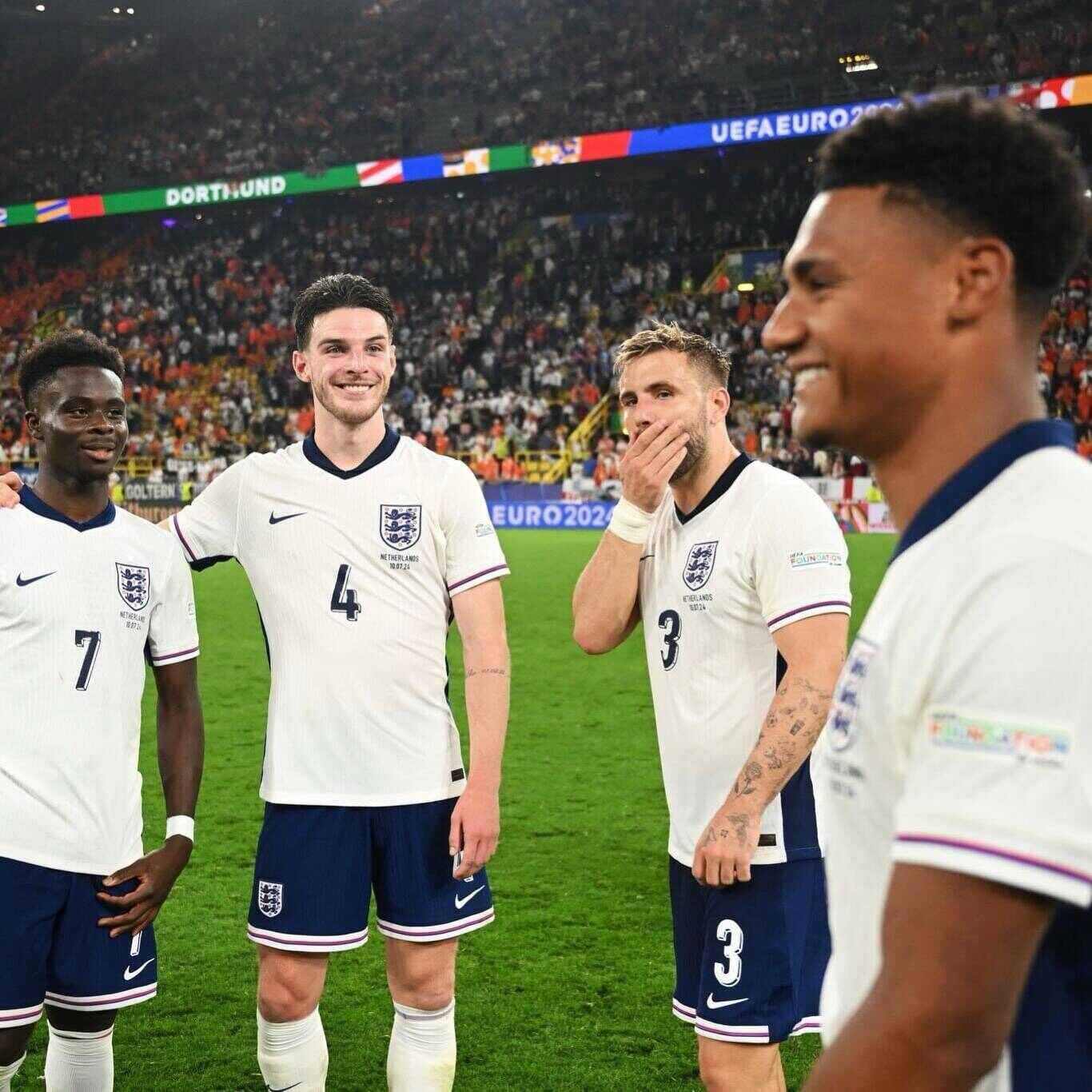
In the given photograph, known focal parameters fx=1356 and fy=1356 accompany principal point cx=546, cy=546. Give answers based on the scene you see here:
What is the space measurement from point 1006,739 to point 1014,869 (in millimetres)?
105

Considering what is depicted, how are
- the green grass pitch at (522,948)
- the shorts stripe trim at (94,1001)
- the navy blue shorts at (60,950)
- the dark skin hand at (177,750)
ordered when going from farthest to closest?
the green grass pitch at (522,948) → the dark skin hand at (177,750) → the shorts stripe trim at (94,1001) → the navy blue shorts at (60,950)

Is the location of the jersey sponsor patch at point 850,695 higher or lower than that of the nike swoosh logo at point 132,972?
higher

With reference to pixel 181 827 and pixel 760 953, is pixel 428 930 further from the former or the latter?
pixel 760 953

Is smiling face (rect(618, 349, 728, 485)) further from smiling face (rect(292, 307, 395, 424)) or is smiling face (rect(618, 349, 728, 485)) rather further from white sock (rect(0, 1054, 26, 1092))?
white sock (rect(0, 1054, 26, 1092))

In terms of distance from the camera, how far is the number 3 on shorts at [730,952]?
3119mm

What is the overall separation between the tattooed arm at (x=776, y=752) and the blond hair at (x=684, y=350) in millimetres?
703

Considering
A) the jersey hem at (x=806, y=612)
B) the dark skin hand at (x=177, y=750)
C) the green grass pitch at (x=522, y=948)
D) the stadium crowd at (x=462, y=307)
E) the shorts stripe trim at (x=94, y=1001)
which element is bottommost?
the green grass pitch at (x=522, y=948)

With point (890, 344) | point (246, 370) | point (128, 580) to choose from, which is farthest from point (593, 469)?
point (890, 344)

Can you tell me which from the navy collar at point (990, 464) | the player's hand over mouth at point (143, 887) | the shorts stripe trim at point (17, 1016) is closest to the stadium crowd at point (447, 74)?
the player's hand over mouth at point (143, 887)

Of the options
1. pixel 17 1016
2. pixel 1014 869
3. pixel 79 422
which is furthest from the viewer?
pixel 79 422

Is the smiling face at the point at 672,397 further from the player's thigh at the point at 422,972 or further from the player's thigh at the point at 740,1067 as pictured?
the player's thigh at the point at 422,972

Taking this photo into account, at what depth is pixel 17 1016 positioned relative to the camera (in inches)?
127

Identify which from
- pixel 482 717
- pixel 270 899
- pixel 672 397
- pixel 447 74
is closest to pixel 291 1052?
pixel 270 899

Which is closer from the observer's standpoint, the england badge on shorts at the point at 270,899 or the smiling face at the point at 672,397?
the smiling face at the point at 672,397
